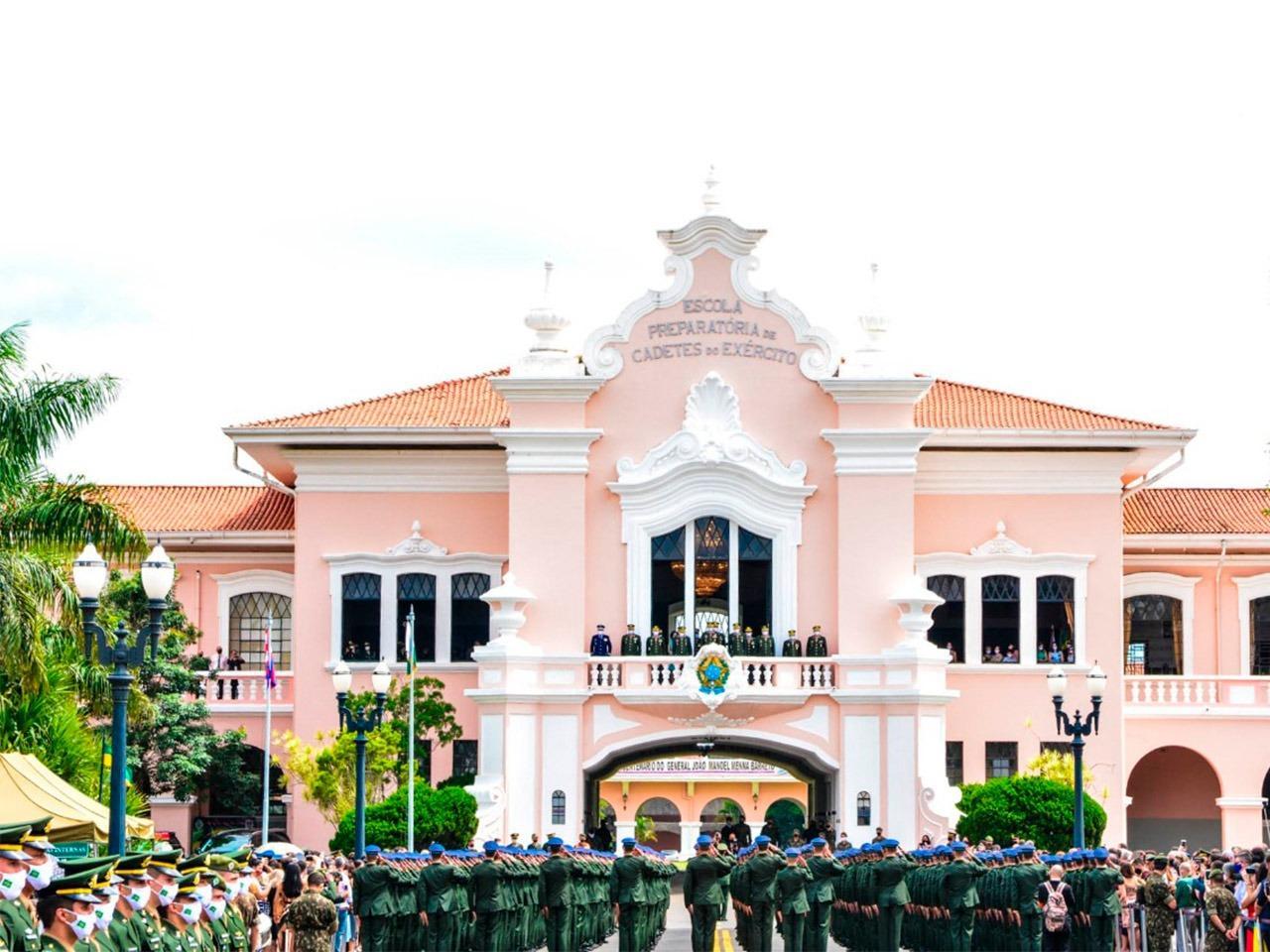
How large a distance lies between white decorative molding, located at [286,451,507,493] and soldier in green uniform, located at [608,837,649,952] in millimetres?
18389

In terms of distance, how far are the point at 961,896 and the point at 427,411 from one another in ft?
75.4

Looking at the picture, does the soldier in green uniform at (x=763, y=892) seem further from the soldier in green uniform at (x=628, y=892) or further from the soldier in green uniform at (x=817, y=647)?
the soldier in green uniform at (x=817, y=647)

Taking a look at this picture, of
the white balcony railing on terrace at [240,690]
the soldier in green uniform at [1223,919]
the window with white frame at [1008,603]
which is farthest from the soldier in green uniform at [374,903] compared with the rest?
the window with white frame at [1008,603]

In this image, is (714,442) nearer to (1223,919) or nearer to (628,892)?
(628,892)

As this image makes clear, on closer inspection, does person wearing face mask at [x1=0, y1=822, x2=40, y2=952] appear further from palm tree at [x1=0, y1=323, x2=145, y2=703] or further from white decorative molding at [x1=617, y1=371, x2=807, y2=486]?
white decorative molding at [x1=617, y1=371, x2=807, y2=486]

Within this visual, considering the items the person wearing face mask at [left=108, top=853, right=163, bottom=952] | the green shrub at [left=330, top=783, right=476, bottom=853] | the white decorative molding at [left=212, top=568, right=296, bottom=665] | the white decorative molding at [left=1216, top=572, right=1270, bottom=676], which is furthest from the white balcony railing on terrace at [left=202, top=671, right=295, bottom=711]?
the person wearing face mask at [left=108, top=853, right=163, bottom=952]

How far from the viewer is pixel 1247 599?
176 feet

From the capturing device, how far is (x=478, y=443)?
50.4 meters

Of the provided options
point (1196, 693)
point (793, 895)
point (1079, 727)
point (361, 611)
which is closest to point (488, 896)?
point (793, 895)

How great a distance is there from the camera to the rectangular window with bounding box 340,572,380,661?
50.9m

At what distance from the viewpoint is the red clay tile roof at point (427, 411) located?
5069cm

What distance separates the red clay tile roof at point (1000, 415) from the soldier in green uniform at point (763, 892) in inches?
772

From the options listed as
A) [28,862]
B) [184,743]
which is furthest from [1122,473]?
[28,862]

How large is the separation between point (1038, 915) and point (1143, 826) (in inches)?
895
